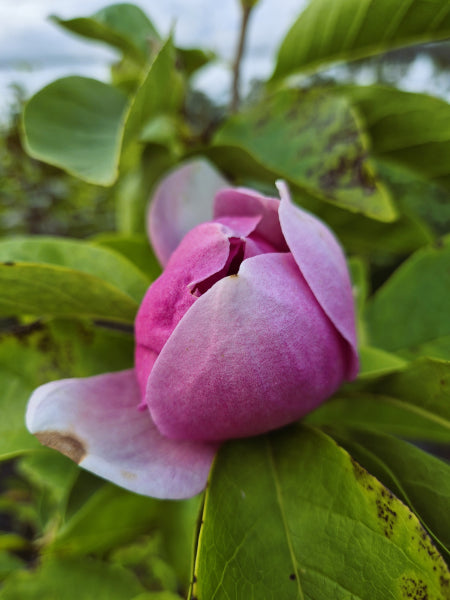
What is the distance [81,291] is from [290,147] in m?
0.25

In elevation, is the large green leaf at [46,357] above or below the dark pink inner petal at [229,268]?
below

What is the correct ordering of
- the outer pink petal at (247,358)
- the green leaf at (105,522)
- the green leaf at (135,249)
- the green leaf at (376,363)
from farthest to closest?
the green leaf at (105,522) < the green leaf at (135,249) < the green leaf at (376,363) < the outer pink petal at (247,358)

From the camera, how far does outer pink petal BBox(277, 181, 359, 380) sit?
31 centimetres

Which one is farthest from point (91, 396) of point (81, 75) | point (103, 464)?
point (81, 75)

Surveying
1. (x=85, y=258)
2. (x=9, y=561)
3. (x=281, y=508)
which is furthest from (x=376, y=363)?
(x=9, y=561)

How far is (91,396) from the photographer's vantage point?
0.36 meters

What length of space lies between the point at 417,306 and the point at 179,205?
268mm

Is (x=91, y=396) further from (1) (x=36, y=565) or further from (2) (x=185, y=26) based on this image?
(2) (x=185, y=26)

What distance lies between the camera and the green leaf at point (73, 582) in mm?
603

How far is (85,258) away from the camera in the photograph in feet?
1.42

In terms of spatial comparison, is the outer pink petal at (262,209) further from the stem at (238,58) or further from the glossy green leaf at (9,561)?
the glossy green leaf at (9,561)

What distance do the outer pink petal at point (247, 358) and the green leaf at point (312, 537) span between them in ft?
0.12

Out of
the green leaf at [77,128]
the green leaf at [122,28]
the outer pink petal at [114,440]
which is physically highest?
the green leaf at [122,28]

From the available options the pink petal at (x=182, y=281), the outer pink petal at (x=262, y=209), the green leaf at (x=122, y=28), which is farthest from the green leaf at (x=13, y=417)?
the green leaf at (x=122, y=28)
